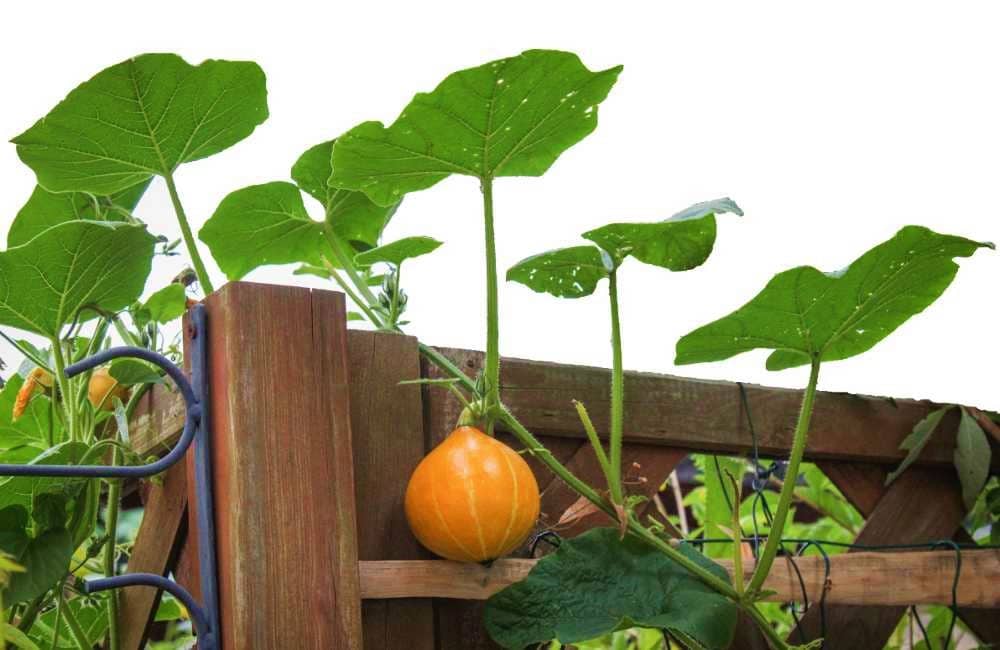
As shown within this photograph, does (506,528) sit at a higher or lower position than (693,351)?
lower

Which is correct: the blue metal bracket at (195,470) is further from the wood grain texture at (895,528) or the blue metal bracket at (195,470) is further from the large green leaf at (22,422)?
the wood grain texture at (895,528)

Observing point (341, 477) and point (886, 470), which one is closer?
point (341, 477)

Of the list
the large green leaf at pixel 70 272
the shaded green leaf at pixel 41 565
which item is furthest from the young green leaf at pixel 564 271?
the shaded green leaf at pixel 41 565

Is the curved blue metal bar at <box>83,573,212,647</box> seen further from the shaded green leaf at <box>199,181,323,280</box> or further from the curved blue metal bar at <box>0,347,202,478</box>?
the shaded green leaf at <box>199,181,323,280</box>

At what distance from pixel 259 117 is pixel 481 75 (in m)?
0.25

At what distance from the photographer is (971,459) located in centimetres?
151

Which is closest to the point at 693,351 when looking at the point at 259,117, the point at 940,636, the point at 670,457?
the point at 670,457

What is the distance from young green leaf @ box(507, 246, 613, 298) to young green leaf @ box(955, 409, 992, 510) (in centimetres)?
66

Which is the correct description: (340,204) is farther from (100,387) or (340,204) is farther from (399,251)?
(100,387)

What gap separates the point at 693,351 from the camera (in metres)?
1.24

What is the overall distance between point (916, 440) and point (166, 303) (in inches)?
38.6

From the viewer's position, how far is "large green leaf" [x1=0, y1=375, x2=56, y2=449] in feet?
4.27

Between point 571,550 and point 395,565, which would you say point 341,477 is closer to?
point 395,565

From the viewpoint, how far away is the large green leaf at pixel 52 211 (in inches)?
48.9
